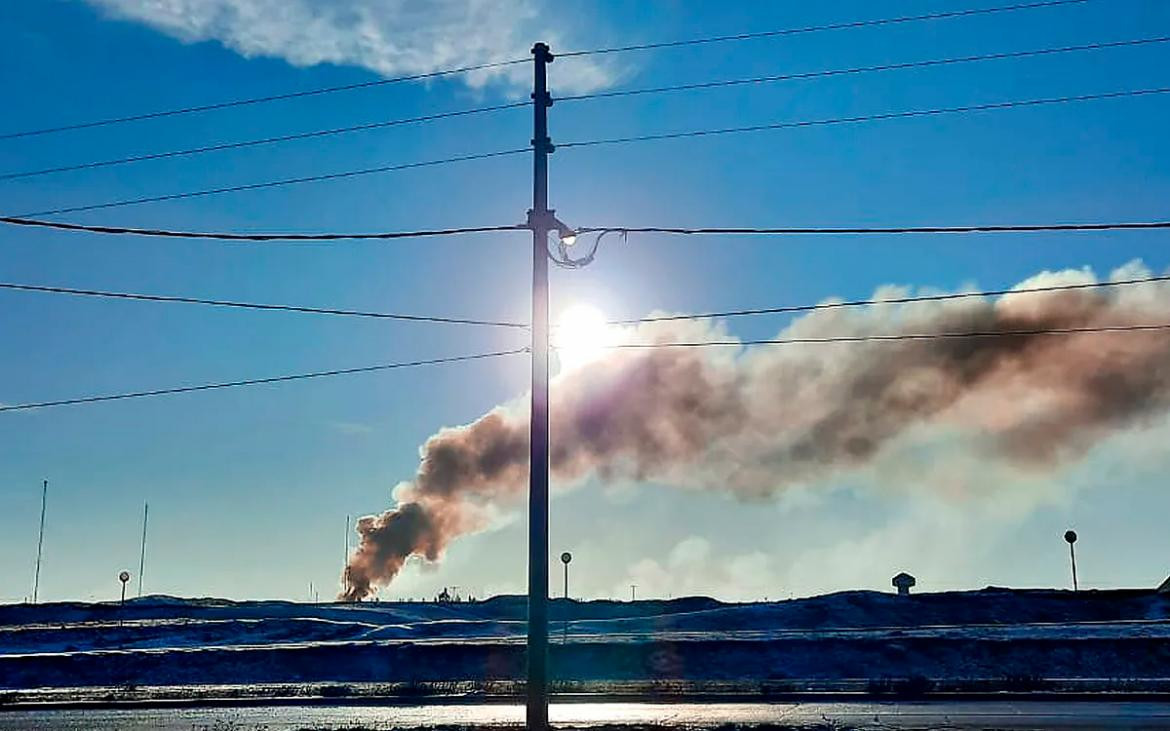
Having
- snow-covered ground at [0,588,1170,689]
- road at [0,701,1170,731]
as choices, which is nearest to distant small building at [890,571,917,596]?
snow-covered ground at [0,588,1170,689]

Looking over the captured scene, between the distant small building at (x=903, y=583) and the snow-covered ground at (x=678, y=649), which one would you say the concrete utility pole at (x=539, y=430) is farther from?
the distant small building at (x=903, y=583)

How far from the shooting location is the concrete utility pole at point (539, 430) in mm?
18109

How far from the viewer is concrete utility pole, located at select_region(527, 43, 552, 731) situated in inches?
713

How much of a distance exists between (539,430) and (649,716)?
8.40m

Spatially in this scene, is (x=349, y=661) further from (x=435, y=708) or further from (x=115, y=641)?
(x=115, y=641)

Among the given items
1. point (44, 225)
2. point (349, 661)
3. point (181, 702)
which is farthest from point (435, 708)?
point (349, 661)

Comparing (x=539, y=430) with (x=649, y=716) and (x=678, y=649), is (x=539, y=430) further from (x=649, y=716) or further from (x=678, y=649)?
(x=678, y=649)

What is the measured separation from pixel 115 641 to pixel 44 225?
45.8 meters

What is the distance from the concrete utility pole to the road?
4.69 m

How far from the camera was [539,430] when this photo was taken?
1892 cm

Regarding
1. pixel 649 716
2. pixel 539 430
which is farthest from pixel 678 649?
pixel 539 430

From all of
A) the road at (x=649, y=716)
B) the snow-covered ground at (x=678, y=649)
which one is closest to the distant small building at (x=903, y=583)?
the snow-covered ground at (x=678, y=649)

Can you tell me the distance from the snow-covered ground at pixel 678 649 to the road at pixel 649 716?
7.69 meters

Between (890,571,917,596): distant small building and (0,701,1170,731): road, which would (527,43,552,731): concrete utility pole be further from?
(890,571,917,596): distant small building
